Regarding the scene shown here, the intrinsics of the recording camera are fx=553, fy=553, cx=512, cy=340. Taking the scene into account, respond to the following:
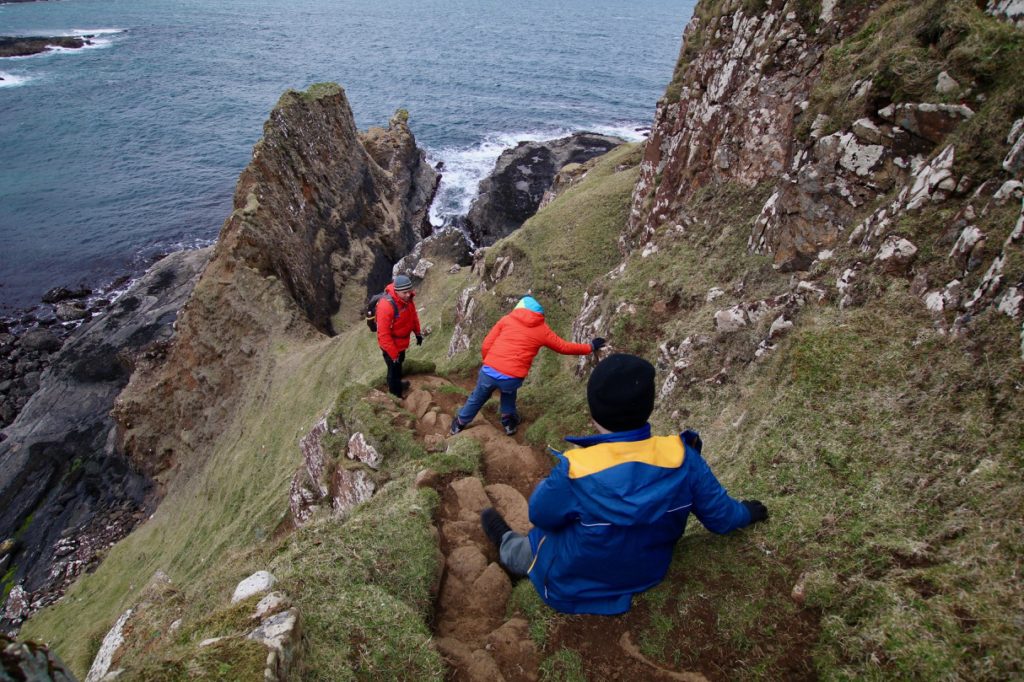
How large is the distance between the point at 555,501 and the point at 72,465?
42543 mm

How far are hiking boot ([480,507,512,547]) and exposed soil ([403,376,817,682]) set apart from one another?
34 centimetres

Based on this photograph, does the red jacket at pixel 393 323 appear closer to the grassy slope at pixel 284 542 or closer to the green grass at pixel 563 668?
the grassy slope at pixel 284 542

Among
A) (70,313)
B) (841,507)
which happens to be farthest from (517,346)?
(70,313)

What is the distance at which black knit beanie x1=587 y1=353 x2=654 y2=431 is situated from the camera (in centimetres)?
507

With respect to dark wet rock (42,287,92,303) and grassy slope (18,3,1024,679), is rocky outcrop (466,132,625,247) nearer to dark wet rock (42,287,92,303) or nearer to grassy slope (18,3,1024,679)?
dark wet rock (42,287,92,303)

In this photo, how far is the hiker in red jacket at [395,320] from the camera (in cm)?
1409

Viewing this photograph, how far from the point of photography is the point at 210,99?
89500 millimetres

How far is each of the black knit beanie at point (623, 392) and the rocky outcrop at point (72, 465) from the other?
112 feet

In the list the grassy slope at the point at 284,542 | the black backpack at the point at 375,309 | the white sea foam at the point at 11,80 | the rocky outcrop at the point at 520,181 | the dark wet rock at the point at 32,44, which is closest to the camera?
the grassy slope at the point at 284,542

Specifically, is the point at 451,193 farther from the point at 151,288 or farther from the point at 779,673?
the point at 779,673

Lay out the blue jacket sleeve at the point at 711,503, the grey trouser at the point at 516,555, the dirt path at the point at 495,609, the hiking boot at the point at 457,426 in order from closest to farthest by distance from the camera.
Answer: the blue jacket sleeve at the point at 711,503, the dirt path at the point at 495,609, the grey trouser at the point at 516,555, the hiking boot at the point at 457,426

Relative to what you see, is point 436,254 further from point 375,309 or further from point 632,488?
point 632,488

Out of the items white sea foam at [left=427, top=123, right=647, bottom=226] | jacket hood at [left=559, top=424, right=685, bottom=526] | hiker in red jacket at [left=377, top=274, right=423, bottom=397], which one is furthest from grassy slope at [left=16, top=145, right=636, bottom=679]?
white sea foam at [left=427, top=123, right=647, bottom=226]

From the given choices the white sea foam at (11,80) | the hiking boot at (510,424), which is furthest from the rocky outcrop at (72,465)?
the white sea foam at (11,80)
